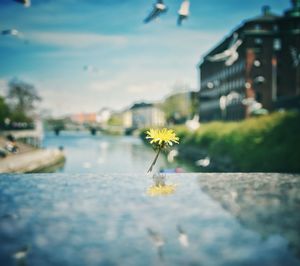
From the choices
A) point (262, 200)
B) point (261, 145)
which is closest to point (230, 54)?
point (261, 145)

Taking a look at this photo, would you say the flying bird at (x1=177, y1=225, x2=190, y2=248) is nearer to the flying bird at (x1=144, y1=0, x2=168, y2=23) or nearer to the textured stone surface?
the textured stone surface

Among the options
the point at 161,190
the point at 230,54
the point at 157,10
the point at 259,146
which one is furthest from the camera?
the point at 259,146

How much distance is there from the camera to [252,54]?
72.4 meters

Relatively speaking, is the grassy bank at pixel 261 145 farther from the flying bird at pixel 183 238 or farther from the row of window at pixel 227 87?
the flying bird at pixel 183 238

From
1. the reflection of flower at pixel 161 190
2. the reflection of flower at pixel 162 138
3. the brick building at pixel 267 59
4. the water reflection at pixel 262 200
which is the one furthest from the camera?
the brick building at pixel 267 59

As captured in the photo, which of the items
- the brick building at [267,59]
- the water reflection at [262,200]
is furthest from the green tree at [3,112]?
the water reflection at [262,200]

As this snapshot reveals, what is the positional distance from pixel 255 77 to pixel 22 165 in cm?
4398

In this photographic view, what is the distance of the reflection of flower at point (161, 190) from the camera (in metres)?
4.45

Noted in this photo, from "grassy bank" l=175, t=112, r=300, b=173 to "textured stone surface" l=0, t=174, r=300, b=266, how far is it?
31893 millimetres

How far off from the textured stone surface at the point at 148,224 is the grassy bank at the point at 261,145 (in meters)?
31.9

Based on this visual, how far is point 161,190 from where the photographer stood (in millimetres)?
4656

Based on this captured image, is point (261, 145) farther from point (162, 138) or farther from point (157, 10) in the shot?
point (162, 138)

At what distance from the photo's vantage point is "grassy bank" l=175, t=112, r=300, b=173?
1411 inches

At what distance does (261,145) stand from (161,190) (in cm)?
3729
